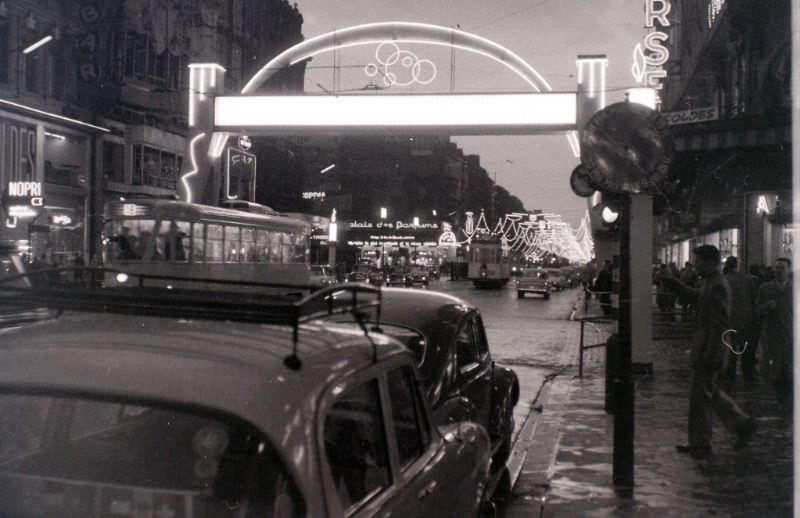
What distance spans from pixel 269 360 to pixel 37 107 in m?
39.7

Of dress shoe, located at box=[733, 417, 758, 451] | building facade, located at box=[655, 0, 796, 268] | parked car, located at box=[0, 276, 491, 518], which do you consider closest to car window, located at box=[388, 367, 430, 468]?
parked car, located at box=[0, 276, 491, 518]

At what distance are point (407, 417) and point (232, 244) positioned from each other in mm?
23649

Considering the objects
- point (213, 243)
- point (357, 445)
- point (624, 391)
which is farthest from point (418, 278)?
point (357, 445)

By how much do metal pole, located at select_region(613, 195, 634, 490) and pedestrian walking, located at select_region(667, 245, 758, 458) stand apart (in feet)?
2.61

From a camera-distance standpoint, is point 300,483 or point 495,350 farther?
point 495,350

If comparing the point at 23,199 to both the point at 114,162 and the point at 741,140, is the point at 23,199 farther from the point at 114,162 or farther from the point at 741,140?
the point at 741,140

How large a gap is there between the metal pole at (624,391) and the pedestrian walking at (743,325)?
436 cm

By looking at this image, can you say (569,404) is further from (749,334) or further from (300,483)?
(300,483)

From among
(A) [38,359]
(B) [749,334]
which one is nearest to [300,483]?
(A) [38,359]

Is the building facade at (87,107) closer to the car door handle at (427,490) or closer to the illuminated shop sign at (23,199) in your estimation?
the illuminated shop sign at (23,199)

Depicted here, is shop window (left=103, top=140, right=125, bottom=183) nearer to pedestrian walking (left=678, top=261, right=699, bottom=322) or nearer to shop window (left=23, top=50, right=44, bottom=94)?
shop window (left=23, top=50, right=44, bottom=94)

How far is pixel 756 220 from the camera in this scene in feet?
79.5

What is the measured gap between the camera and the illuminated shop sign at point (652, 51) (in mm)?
28734

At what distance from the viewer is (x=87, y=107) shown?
43.7m
